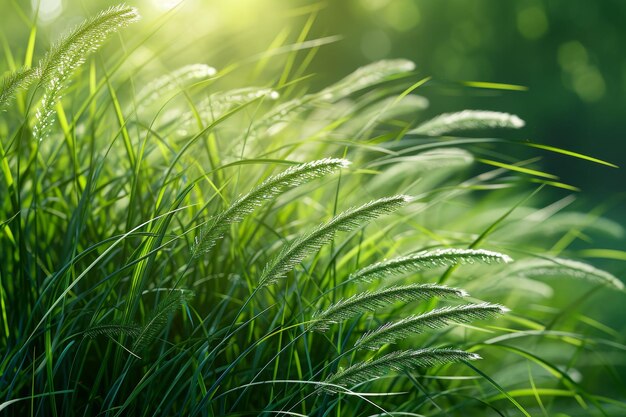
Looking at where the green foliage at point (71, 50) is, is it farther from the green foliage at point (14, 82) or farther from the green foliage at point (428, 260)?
the green foliage at point (428, 260)

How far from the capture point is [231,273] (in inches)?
66.6

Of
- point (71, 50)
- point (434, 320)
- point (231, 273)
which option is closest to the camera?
point (434, 320)

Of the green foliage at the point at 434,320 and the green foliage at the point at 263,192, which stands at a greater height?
the green foliage at the point at 263,192

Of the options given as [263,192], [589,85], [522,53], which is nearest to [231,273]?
[263,192]

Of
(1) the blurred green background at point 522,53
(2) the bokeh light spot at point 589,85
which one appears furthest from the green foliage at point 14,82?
(2) the bokeh light spot at point 589,85

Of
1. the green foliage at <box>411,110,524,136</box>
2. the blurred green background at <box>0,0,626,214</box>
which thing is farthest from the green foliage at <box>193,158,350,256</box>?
the blurred green background at <box>0,0,626,214</box>

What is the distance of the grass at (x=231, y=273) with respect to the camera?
1.13m

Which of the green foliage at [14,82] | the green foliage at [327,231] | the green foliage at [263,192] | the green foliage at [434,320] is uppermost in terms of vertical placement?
the green foliage at [14,82]

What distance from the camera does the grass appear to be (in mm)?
1135

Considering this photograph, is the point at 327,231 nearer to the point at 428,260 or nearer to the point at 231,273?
the point at 428,260

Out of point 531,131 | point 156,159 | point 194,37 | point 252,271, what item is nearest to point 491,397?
point 252,271

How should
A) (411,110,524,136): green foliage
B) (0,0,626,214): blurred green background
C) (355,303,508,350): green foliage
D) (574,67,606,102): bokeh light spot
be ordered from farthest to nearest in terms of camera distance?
(574,67,606,102): bokeh light spot
(0,0,626,214): blurred green background
(411,110,524,136): green foliage
(355,303,508,350): green foliage

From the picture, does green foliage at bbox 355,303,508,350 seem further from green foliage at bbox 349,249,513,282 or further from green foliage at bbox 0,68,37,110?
green foliage at bbox 0,68,37,110

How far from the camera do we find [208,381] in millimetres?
1495
